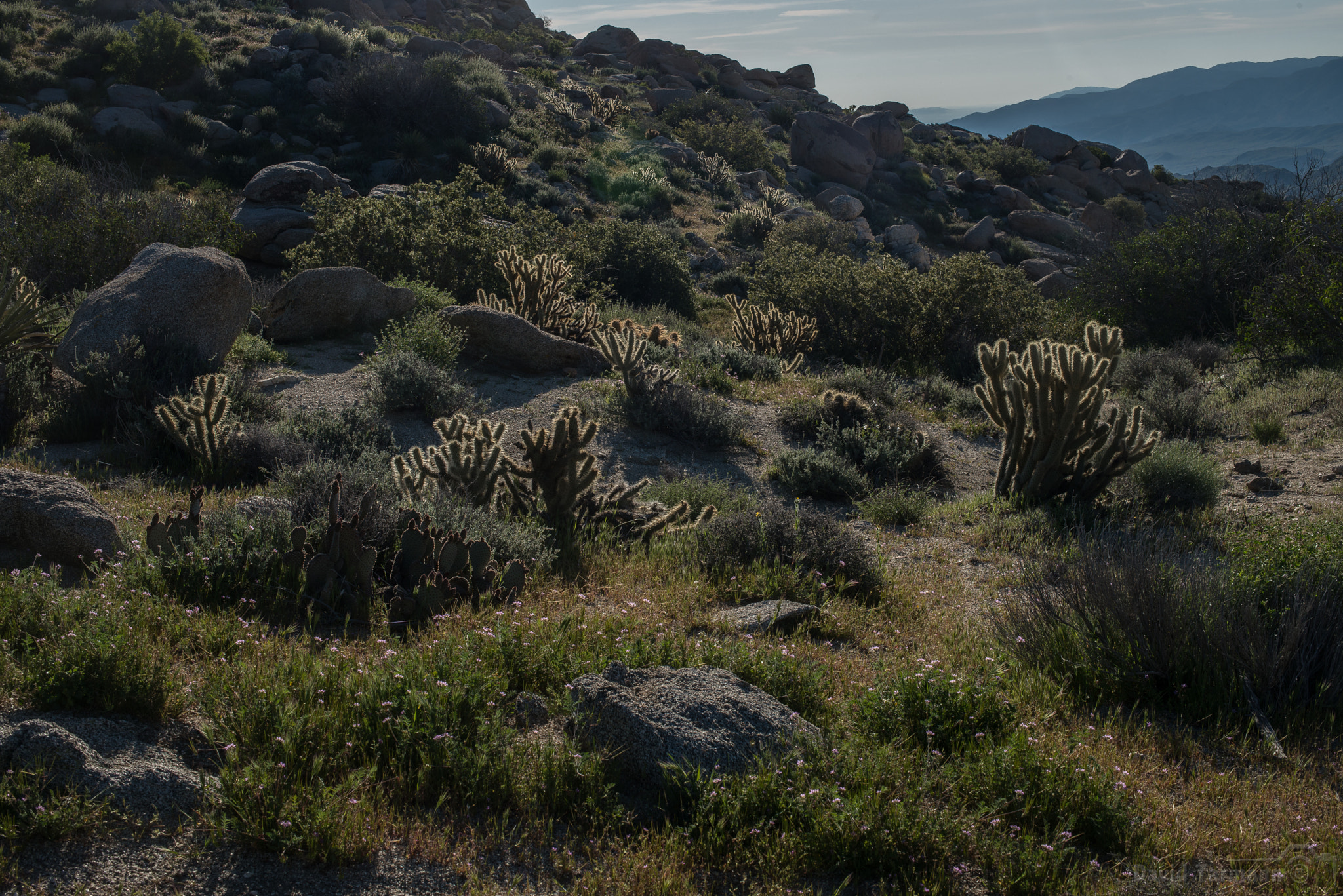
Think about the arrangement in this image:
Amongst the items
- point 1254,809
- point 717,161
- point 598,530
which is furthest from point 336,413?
point 717,161

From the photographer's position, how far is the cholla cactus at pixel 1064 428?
7.59 meters

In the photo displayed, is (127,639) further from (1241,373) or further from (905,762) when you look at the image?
(1241,373)

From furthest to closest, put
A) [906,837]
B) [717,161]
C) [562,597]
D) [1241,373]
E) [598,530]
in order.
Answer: [717,161]
[1241,373]
[598,530]
[562,597]
[906,837]

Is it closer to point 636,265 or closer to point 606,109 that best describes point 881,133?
point 606,109

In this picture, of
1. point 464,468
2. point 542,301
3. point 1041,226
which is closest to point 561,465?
point 464,468

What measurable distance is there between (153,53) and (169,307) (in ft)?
73.3

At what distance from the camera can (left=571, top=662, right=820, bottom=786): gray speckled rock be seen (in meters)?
3.18

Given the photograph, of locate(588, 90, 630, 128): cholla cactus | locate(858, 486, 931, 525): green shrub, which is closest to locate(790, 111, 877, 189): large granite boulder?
locate(588, 90, 630, 128): cholla cactus

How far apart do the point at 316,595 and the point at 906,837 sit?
3.26 metres

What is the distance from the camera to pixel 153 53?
25.2 metres

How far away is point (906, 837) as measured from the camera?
2.82 metres

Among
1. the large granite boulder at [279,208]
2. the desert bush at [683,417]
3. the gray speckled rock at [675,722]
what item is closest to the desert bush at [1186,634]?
the gray speckled rock at [675,722]

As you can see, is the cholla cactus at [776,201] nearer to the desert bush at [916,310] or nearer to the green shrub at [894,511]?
the desert bush at [916,310]

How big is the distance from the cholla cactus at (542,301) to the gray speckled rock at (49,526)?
361 inches
